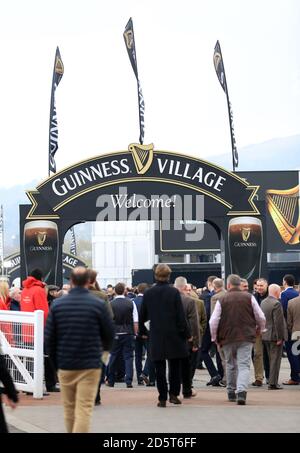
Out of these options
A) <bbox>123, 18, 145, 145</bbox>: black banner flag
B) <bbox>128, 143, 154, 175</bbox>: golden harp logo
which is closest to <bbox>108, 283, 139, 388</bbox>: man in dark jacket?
<bbox>128, 143, 154, 175</bbox>: golden harp logo

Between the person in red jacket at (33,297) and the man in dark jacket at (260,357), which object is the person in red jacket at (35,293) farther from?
the man in dark jacket at (260,357)

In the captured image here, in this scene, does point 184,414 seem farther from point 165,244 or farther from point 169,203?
point 165,244

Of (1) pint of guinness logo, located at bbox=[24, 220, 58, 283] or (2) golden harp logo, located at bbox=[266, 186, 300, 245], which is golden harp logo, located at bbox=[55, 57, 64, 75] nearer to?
(1) pint of guinness logo, located at bbox=[24, 220, 58, 283]

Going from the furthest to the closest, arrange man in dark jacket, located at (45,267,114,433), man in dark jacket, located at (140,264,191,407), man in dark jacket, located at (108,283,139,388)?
man in dark jacket, located at (108,283,139,388)
man in dark jacket, located at (140,264,191,407)
man in dark jacket, located at (45,267,114,433)

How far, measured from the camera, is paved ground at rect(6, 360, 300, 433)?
40.7 feet

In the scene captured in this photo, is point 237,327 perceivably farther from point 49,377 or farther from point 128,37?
point 128,37

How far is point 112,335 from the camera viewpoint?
10.0 meters

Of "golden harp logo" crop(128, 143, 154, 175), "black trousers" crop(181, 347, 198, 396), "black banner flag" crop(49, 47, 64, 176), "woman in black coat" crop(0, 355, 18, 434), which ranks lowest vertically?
"black trousers" crop(181, 347, 198, 396)

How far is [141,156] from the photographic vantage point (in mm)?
30547

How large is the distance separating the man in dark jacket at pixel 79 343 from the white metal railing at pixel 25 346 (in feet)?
20.5

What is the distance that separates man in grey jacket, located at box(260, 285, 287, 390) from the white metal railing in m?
4.22

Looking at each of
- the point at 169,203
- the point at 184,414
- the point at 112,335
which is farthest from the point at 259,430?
the point at 169,203

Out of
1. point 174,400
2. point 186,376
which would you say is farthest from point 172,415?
point 186,376

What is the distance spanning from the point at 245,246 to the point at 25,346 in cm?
1538
